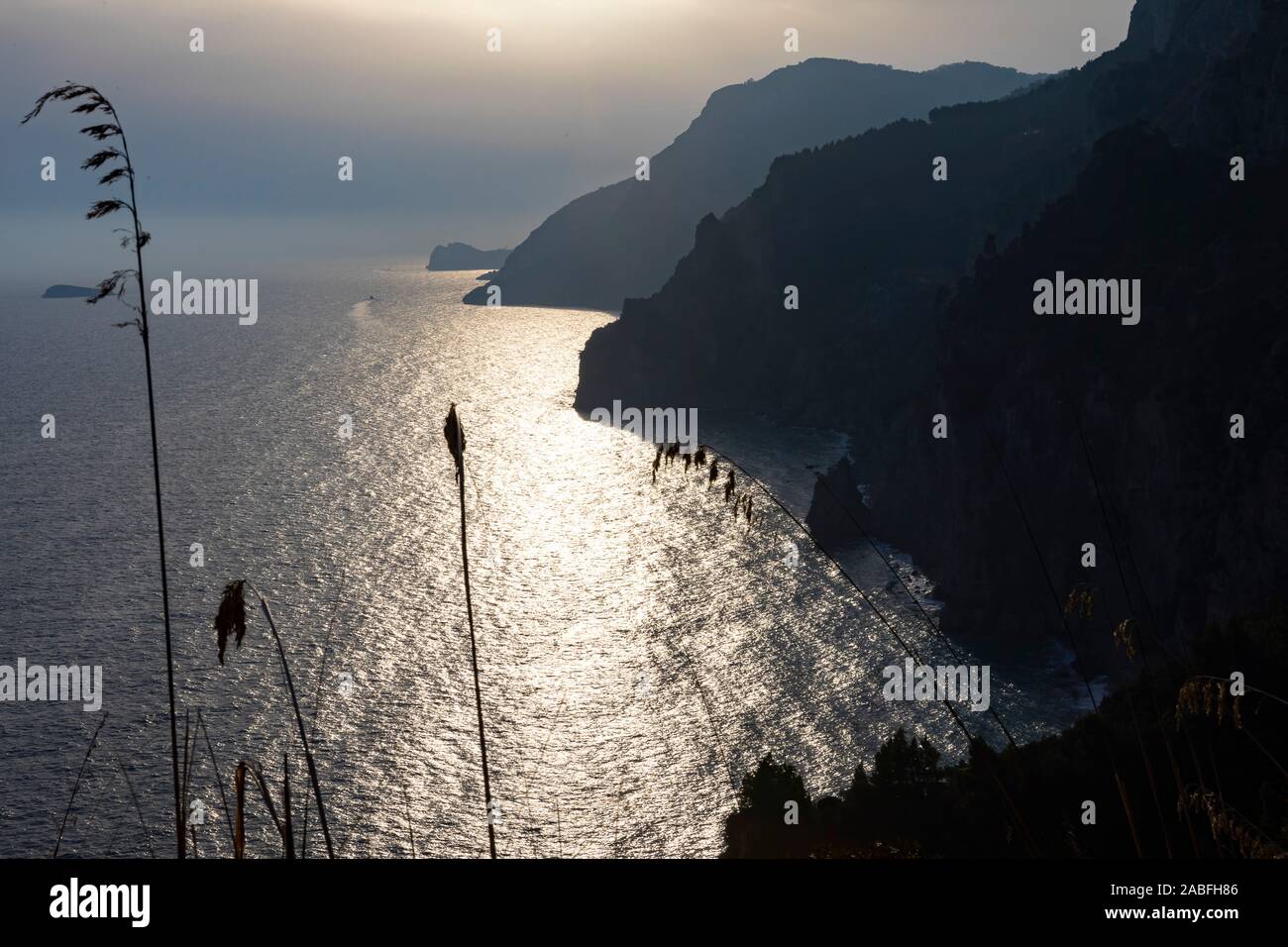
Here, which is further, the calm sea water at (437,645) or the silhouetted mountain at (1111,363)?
the silhouetted mountain at (1111,363)

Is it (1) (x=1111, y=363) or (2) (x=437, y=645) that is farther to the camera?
(1) (x=1111, y=363)

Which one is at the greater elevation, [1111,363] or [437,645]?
[1111,363]

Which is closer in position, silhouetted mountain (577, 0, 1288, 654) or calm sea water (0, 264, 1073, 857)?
calm sea water (0, 264, 1073, 857)

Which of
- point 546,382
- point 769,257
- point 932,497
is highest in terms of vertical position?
point 769,257
